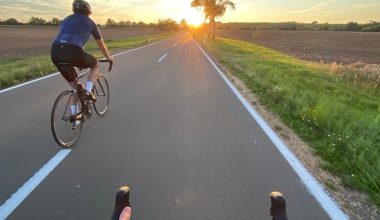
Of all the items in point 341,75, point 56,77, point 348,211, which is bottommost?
point 341,75

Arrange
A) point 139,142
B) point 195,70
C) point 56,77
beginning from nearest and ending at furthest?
point 139,142 < point 56,77 < point 195,70

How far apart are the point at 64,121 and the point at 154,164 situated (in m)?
1.71

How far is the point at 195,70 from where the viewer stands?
45.1ft

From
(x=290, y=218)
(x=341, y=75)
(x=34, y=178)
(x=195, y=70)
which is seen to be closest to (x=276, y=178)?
(x=290, y=218)

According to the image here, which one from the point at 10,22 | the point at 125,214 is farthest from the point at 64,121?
the point at 10,22

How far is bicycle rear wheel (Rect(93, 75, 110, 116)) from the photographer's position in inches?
247

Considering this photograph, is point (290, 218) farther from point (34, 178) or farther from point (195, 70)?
point (195, 70)

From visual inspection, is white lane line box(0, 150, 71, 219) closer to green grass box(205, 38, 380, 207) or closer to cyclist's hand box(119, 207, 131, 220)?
cyclist's hand box(119, 207, 131, 220)

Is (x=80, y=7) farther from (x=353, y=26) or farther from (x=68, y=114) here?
(x=353, y=26)

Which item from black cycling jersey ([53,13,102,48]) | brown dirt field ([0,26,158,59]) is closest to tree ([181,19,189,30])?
brown dirt field ([0,26,158,59])

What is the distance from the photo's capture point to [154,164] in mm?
4238

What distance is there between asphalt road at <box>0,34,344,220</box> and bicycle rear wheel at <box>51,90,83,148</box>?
0.16 metres

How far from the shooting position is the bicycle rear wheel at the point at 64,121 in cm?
462

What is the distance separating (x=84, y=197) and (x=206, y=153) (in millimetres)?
1927
